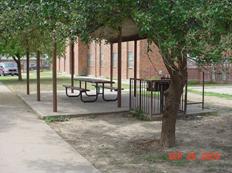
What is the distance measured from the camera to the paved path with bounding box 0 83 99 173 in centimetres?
691

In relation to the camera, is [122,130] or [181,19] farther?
[122,130]

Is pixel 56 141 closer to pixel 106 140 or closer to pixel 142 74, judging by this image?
pixel 106 140

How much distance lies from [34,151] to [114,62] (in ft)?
98.7

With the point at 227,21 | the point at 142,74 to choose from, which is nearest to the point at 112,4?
the point at 227,21

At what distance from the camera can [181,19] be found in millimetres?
5559

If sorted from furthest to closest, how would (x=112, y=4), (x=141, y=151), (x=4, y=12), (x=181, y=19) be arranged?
(x=141, y=151) → (x=4, y=12) → (x=112, y=4) → (x=181, y=19)

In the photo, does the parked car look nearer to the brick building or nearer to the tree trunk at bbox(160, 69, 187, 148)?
the brick building

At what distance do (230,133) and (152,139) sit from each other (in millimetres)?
2006

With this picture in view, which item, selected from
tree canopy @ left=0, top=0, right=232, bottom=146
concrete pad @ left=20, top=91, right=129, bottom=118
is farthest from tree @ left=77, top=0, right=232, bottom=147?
concrete pad @ left=20, top=91, right=129, bottom=118

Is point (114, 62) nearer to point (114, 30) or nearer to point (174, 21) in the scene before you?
point (114, 30)

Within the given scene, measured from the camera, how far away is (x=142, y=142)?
9164 millimetres

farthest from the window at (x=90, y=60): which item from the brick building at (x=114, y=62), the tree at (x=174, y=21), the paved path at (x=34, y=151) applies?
the tree at (x=174, y=21)
